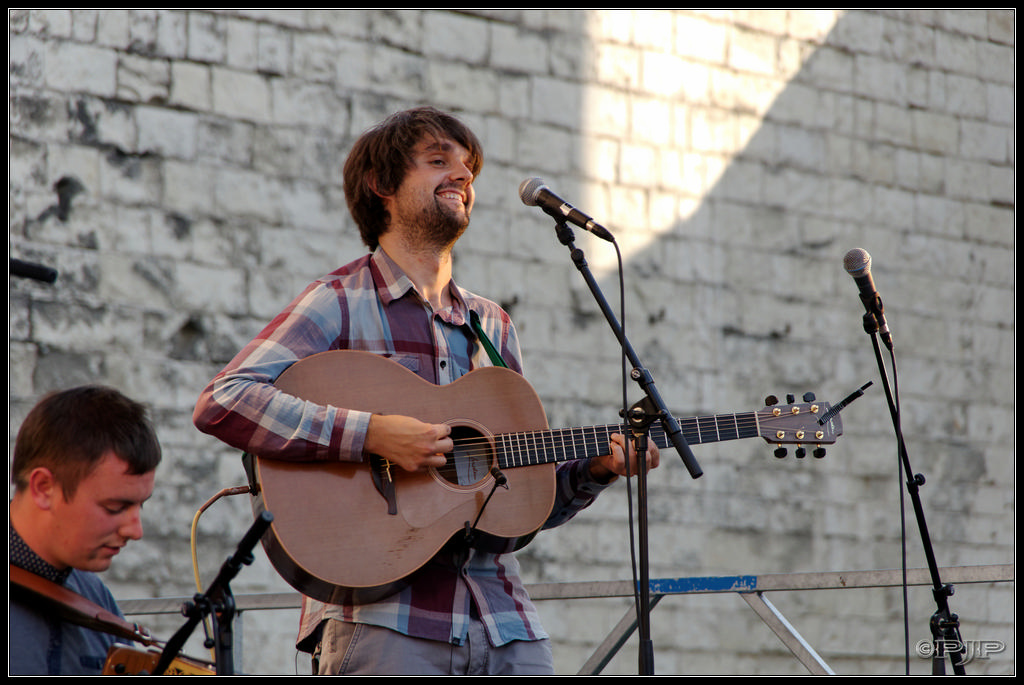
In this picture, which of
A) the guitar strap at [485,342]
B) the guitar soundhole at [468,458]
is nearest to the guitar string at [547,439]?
the guitar soundhole at [468,458]

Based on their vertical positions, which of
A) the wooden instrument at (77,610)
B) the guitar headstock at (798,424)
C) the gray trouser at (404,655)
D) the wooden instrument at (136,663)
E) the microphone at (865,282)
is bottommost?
the gray trouser at (404,655)

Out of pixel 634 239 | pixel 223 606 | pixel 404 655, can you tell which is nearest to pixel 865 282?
pixel 404 655

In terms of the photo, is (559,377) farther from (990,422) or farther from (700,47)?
(990,422)

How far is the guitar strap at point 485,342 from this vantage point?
10.4 ft

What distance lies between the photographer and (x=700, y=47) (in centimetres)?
721

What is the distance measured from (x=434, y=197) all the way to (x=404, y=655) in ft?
3.85

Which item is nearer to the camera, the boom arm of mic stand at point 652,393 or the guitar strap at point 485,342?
the boom arm of mic stand at point 652,393

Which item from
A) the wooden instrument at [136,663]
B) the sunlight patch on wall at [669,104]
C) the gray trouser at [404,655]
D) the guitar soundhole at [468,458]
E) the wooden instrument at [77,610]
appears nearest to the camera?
the wooden instrument at [136,663]

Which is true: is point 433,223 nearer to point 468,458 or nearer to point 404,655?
point 468,458

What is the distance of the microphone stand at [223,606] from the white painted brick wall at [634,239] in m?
3.52

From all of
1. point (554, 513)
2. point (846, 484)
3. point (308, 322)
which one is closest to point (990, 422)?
point (846, 484)

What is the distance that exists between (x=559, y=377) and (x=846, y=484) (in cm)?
200

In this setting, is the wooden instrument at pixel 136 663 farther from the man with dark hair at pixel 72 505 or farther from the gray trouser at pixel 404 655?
the gray trouser at pixel 404 655

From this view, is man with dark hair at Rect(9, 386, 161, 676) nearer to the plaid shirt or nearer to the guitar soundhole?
the plaid shirt
